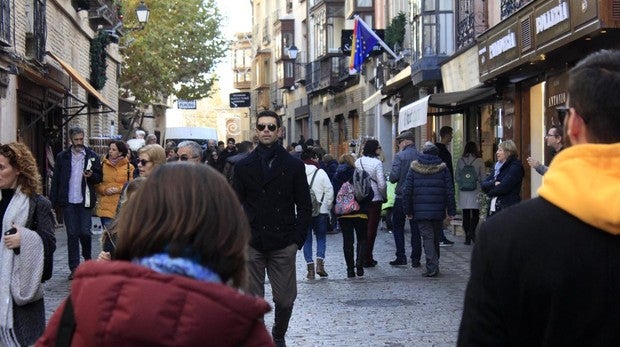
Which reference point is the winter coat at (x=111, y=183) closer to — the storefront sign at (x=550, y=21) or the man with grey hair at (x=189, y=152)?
the man with grey hair at (x=189, y=152)

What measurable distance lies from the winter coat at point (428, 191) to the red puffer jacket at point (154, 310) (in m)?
11.7

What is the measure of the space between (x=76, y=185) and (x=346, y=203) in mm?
3289

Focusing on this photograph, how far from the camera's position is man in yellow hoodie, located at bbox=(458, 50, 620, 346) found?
122 inches

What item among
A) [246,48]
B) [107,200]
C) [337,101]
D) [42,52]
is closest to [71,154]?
[107,200]

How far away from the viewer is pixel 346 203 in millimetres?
14617

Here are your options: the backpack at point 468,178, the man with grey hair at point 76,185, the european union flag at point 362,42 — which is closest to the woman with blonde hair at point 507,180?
the backpack at point 468,178

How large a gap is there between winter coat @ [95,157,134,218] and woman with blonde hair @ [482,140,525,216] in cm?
439

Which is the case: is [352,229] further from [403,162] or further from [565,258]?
[565,258]

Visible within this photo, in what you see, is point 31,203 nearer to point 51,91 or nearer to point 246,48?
point 51,91

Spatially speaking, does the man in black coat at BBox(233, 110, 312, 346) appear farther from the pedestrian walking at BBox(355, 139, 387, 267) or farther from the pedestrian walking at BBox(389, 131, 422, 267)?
the pedestrian walking at BBox(389, 131, 422, 267)

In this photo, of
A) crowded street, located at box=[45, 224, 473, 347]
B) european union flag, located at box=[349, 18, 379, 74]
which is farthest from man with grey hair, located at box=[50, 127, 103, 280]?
european union flag, located at box=[349, 18, 379, 74]

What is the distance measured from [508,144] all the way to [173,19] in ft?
101

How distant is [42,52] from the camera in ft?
72.2

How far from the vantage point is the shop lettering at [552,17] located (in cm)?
1487
